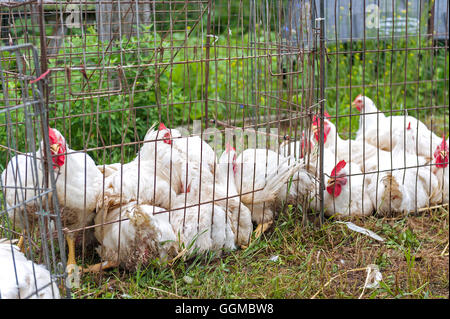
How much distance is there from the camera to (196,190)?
355cm

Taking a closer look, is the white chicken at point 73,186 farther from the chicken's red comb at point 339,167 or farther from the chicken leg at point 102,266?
the chicken's red comb at point 339,167

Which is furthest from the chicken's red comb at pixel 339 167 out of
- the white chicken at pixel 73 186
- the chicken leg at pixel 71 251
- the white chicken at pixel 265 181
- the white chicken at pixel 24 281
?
the white chicken at pixel 24 281

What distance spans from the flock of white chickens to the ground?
12 centimetres

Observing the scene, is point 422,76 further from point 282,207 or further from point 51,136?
point 51,136

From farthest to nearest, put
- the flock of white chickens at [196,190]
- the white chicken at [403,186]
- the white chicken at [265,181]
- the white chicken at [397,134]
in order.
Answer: the white chicken at [397,134] < the white chicken at [403,186] < the white chicken at [265,181] < the flock of white chickens at [196,190]

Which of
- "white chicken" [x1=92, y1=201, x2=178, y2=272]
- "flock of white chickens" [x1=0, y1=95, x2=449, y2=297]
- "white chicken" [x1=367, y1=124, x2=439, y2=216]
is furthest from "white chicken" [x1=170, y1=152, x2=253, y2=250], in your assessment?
"white chicken" [x1=367, y1=124, x2=439, y2=216]

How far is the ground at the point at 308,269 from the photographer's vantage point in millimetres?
3008

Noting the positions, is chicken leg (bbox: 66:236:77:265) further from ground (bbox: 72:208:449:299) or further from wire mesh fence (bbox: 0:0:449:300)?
ground (bbox: 72:208:449:299)

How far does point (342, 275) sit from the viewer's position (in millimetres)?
3195

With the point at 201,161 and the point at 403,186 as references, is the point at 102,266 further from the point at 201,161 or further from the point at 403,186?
the point at 403,186

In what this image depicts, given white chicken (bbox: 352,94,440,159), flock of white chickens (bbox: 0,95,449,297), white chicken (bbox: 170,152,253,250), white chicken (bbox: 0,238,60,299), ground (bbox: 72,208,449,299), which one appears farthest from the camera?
white chicken (bbox: 352,94,440,159)

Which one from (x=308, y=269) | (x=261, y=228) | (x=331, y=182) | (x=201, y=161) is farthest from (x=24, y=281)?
(x=331, y=182)

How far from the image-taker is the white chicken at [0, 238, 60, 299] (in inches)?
94.8
